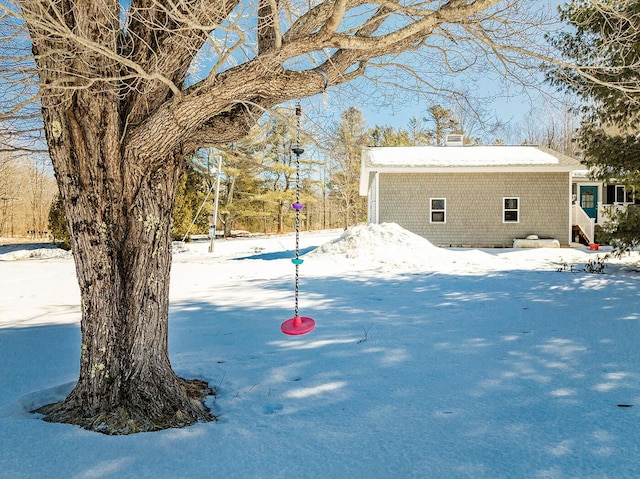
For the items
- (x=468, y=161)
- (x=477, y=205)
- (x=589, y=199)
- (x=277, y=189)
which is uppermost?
(x=277, y=189)

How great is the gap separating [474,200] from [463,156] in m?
2.17

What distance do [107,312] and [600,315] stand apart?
561cm

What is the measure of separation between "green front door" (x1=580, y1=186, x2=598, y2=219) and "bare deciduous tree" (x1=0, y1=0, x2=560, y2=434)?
22.0 m

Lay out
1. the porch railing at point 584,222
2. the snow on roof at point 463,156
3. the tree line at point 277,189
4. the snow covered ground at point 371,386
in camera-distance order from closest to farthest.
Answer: the snow covered ground at point 371,386, the snow on roof at point 463,156, the porch railing at point 584,222, the tree line at point 277,189

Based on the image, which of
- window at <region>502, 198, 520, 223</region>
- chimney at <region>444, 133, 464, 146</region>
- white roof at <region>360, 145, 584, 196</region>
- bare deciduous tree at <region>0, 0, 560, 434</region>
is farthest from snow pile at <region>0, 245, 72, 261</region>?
chimney at <region>444, 133, 464, 146</region>

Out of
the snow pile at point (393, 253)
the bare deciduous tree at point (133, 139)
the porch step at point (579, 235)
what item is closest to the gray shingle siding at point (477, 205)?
the porch step at point (579, 235)

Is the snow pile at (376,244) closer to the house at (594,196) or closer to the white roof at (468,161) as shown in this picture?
the white roof at (468,161)

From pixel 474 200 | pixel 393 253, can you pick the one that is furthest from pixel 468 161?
pixel 393 253

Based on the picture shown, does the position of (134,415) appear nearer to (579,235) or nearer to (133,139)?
(133,139)

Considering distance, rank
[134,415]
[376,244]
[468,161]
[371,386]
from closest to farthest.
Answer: [134,415], [371,386], [376,244], [468,161]

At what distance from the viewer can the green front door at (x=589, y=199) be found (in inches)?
826

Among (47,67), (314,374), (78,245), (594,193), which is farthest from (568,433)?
(594,193)

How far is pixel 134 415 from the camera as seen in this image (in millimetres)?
2691

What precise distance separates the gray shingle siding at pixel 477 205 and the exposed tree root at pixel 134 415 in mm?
15037
